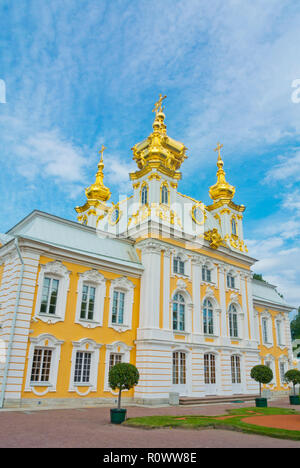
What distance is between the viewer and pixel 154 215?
24031 millimetres

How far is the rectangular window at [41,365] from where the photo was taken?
55.5 ft

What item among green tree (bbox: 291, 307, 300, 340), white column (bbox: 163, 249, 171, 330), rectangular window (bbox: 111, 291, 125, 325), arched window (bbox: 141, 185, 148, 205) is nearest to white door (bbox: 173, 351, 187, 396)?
white column (bbox: 163, 249, 171, 330)

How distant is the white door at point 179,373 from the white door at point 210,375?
2221 mm

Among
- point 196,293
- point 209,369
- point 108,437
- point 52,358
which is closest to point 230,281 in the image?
point 196,293

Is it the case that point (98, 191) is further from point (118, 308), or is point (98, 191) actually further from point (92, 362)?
point (92, 362)

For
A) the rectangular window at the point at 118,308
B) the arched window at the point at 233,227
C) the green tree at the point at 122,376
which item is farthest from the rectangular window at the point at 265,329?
the green tree at the point at 122,376

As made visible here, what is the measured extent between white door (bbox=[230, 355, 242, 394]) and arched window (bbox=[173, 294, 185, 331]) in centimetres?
573

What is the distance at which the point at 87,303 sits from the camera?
19.7 metres

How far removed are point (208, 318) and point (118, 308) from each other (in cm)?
734

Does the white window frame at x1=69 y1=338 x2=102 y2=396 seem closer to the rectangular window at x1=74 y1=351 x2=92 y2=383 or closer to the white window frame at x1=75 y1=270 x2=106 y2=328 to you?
the rectangular window at x1=74 y1=351 x2=92 y2=383

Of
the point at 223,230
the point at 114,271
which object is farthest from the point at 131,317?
the point at 223,230

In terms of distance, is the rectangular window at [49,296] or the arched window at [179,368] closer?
the rectangular window at [49,296]

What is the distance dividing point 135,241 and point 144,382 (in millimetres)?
8863

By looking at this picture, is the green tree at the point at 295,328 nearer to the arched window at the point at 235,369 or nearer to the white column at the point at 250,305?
the white column at the point at 250,305
